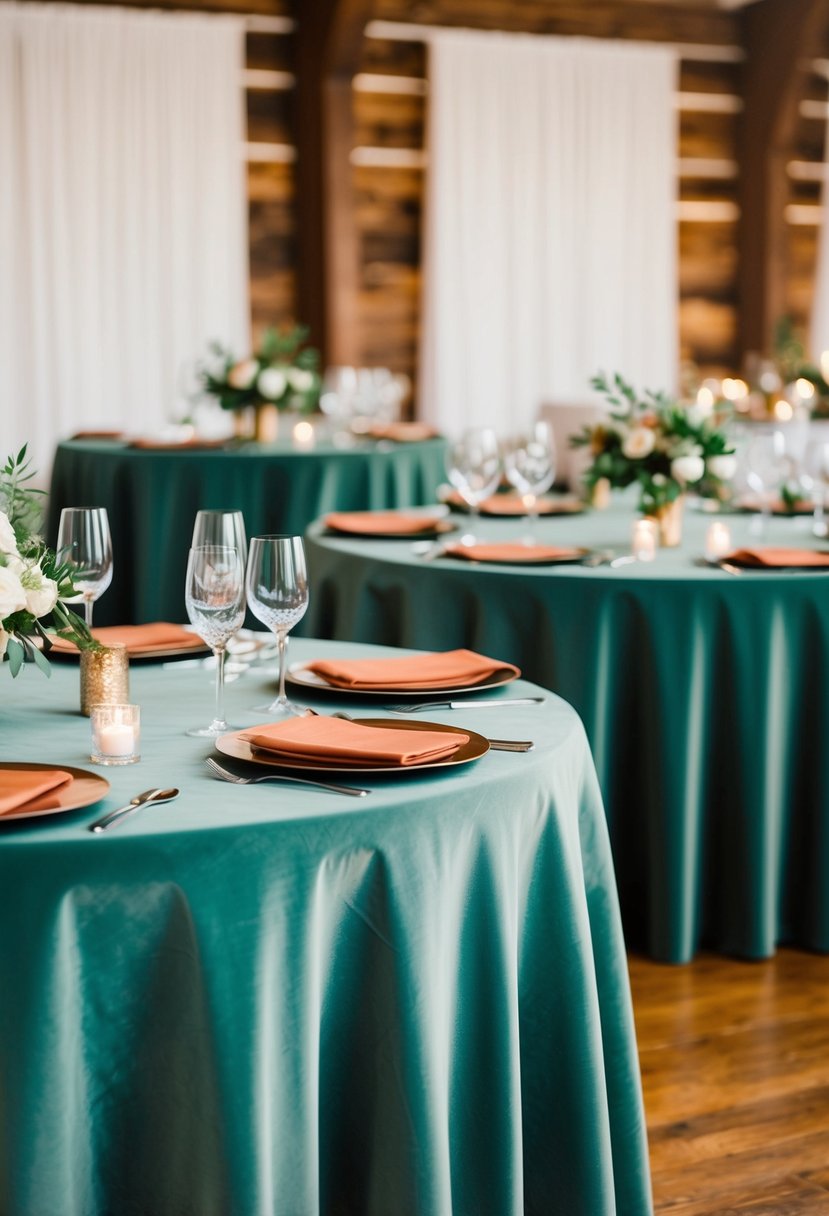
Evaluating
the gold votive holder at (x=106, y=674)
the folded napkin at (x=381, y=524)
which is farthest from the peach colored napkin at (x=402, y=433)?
the gold votive holder at (x=106, y=674)

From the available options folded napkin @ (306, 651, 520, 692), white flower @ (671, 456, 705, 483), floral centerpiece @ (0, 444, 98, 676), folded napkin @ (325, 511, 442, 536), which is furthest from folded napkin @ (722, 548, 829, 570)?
floral centerpiece @ (0, 444, 98, 676)

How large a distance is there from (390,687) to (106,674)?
0.36 meters

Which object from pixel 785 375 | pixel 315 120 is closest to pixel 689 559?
pixel 785 375

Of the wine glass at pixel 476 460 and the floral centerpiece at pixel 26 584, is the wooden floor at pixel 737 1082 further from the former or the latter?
the floral centerpiece at pixel 26 584

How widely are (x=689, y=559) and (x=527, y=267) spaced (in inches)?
239

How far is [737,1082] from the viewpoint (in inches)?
101

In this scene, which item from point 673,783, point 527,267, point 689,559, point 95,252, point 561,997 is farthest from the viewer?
point 527,267

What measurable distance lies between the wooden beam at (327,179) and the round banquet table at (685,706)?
5329 millimetres

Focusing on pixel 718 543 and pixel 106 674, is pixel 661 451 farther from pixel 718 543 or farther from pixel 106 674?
pixel 106 674

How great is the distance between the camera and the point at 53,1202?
55.4 inches

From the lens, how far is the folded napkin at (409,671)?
194cm

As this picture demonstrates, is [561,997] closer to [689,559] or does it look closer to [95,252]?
[689,559]

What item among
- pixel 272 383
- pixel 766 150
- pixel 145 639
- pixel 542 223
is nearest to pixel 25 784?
pixel 145 639

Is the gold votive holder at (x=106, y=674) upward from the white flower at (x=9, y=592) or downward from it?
downward
